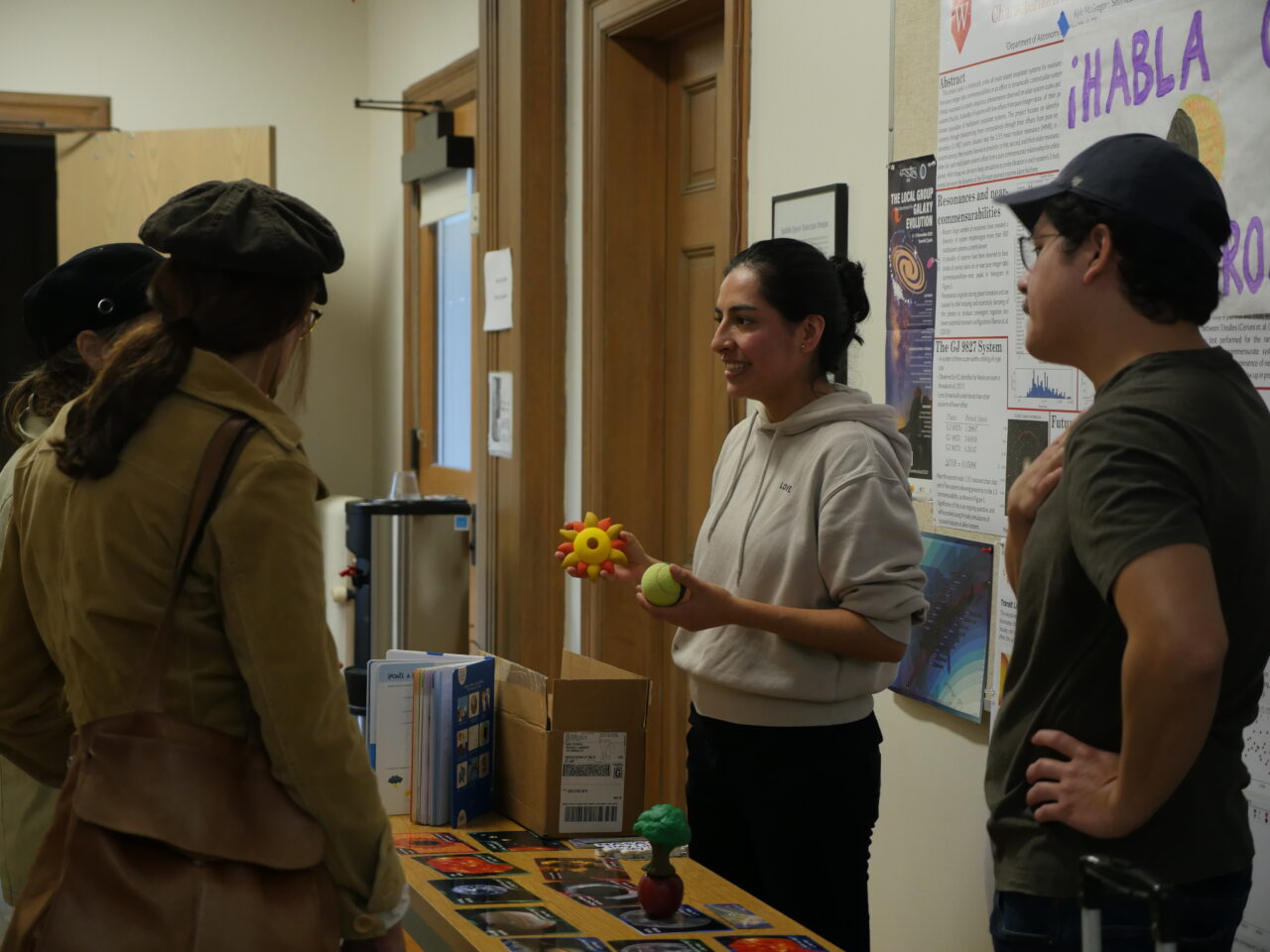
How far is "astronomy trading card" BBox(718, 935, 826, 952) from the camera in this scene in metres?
1.65

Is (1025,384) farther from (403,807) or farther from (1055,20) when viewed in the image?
(403,807)

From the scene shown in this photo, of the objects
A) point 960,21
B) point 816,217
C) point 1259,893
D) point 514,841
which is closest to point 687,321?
point 816,217

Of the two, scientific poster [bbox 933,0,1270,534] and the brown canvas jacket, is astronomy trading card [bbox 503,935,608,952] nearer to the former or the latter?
the brown canvas jacket

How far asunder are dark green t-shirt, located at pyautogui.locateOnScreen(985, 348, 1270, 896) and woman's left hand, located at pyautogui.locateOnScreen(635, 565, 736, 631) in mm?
612

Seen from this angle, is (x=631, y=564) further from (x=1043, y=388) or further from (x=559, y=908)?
(x=1043, y=388)

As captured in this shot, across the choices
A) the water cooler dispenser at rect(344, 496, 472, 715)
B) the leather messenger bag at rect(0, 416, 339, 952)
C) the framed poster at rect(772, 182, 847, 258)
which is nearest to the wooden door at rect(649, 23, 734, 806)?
the framed poster at rect(772, 182, 847, 258)

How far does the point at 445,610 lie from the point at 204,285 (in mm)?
3005

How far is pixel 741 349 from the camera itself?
206cm

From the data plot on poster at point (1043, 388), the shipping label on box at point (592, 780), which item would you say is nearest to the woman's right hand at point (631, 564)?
the shipping label on box at point (592, 780)

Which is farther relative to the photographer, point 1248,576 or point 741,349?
point 741,349

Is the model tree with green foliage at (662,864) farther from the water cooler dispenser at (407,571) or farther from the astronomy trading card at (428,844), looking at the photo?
the water cooler dispenser at (407,571)

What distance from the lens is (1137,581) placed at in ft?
3.89

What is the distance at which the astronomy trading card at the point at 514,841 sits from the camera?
2047mm

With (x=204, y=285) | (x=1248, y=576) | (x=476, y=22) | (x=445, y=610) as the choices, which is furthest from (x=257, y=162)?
(x=1248, y=576)
